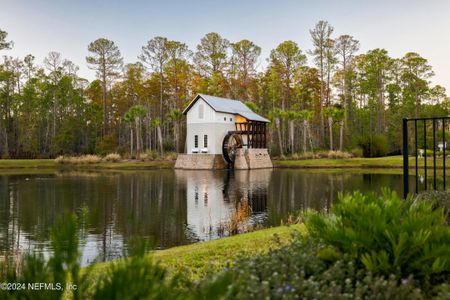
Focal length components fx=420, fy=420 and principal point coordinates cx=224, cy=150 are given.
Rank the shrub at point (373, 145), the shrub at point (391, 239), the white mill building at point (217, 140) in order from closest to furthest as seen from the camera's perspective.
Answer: the shrub at point (391, 239) < the white mill building at point (217, 140) < the shrub at point (373, 145)

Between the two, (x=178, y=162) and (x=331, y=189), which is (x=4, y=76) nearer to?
(x=178, y=162)

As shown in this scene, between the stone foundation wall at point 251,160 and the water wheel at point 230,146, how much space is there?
3.99 ft

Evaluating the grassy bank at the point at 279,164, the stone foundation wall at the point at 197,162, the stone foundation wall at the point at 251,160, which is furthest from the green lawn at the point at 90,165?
the stone foundation wall at the point at 251,160

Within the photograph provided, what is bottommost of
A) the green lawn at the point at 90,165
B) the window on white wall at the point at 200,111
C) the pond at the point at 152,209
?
the pond at the point at 152,209

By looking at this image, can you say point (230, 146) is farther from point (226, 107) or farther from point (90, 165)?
point (90, 165)

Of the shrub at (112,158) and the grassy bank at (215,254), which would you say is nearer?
the grassy bank at (215,254)

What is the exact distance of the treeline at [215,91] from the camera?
5925cm

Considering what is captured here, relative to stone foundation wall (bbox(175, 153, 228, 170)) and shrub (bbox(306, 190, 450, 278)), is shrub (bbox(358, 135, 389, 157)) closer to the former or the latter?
stone foundation wall (bbox(175, 153, 228, 170))

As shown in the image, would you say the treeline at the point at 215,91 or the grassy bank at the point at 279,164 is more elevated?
the treeline at the point at 215,91

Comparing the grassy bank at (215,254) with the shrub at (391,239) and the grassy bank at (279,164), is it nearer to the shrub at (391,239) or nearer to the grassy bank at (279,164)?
the shrub at (391,239)

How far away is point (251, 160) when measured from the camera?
1930 inches

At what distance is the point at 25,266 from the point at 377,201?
3422 mm

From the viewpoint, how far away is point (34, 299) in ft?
6.16

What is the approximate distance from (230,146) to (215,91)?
13790mm
